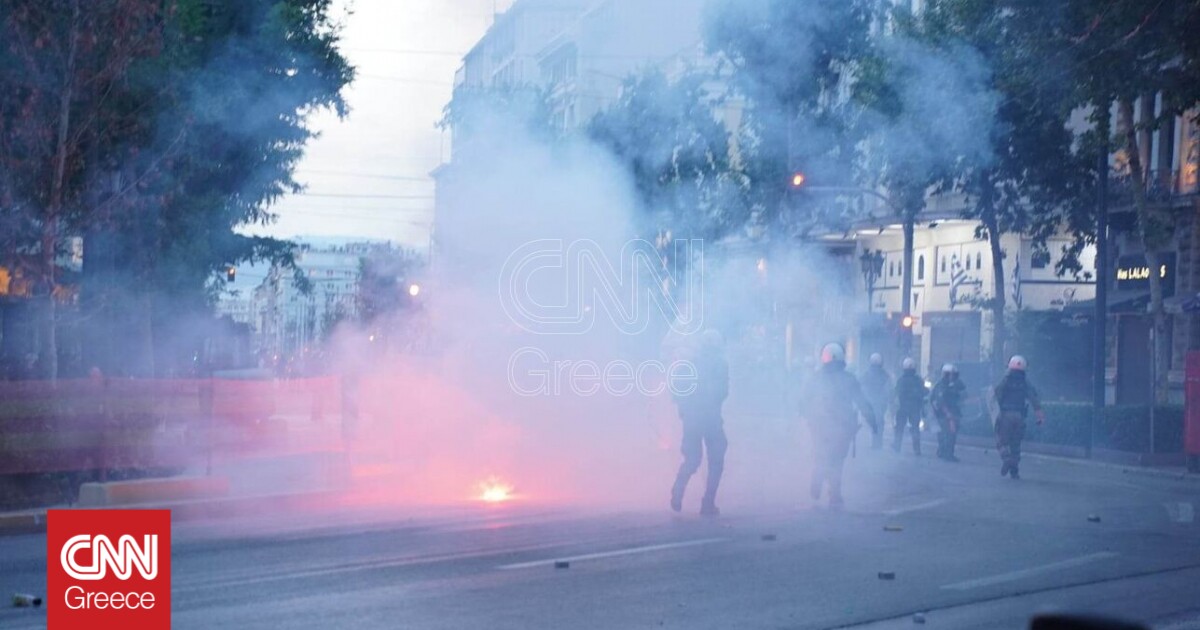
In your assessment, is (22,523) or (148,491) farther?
(148,491)

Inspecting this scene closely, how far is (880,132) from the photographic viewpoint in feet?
90.1

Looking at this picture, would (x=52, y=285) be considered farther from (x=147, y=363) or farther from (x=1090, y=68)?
(x=1090, y=68)

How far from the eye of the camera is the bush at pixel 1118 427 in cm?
2288

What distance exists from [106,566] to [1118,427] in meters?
20.3

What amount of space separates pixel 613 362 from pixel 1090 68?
10.8 m

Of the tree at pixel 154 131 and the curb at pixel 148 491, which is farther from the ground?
the tree at pixel 154 131

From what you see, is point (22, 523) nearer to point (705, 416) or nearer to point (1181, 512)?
point (705, 416)

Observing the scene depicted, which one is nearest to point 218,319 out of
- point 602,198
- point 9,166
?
point 602,198

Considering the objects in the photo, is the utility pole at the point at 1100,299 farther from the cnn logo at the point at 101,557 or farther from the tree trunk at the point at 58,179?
the cnn logo at the point at 101,557

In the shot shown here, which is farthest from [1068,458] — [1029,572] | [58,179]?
[58,179]

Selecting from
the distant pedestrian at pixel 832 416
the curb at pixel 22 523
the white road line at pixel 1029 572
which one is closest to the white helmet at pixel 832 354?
the distant pedestrian at pixel 832 416

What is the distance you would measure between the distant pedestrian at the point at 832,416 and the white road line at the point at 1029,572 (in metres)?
3.45

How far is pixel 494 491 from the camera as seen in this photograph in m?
16.1

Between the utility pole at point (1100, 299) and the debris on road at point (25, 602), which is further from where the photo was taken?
the utility pole at point (1100, 299)
